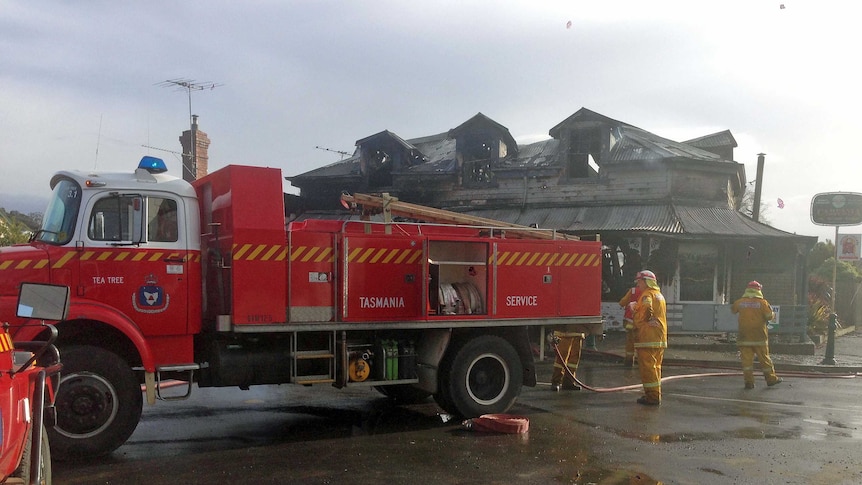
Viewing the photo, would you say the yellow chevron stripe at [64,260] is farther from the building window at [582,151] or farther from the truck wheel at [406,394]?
the building window at [582,151]

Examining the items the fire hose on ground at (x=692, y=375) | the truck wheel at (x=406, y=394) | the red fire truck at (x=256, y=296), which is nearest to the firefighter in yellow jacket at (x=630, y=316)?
the fire hose on ground at (x=692, y=375)

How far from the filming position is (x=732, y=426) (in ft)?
25.7

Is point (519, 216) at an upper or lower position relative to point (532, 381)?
upper

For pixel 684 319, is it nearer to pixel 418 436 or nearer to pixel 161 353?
pixel 418 436

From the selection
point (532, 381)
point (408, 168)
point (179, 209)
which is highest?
point (408, 168)

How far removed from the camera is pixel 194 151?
24.3 meters

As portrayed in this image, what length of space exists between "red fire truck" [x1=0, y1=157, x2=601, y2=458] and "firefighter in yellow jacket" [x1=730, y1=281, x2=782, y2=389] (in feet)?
13.6

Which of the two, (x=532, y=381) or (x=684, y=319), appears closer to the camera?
(x=532, y=381)

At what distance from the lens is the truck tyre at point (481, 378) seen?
7816mm

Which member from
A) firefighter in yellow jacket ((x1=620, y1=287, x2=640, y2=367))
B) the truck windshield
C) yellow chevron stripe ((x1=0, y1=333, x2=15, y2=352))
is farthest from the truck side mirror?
firefighter in yellow jacket ((x1=620, y1=287, x2=640, y2=367))

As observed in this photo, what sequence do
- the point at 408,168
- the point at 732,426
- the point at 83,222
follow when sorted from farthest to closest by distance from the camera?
the point at 408,168 → the point at 732,426 → the point at 83,222

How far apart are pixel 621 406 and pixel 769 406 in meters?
2.18

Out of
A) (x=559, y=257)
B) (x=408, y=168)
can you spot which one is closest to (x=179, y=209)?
(x=559, y=257)

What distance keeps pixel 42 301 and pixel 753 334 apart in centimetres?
1053
